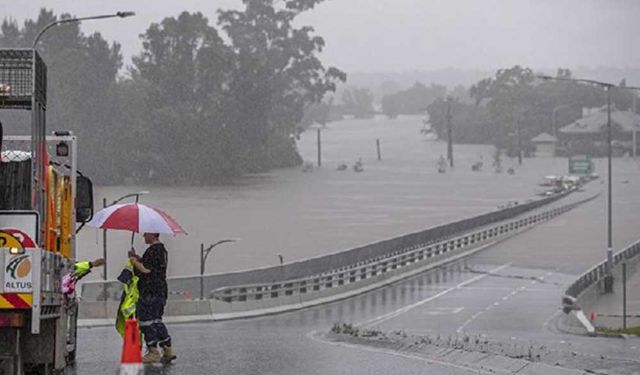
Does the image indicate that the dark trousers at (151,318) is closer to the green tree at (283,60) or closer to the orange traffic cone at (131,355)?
the orange traffic cone at (131,355)

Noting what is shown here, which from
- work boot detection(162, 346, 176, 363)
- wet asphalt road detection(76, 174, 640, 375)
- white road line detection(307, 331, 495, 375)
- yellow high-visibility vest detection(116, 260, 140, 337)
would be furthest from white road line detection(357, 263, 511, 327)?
yellow high-visibility vest detection(116, 260, 140, 337)

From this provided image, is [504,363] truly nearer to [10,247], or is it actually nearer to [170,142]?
[10,247]

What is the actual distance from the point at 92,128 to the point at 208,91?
1207 centimetres

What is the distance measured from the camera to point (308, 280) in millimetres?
43438

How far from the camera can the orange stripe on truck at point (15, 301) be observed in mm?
13070

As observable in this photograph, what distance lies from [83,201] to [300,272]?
110 ft

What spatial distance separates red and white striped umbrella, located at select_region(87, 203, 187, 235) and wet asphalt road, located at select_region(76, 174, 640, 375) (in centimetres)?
147

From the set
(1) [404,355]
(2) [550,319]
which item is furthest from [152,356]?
(2) [550,319]

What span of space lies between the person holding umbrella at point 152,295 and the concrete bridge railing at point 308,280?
39.6 ft

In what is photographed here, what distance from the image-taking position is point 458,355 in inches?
734

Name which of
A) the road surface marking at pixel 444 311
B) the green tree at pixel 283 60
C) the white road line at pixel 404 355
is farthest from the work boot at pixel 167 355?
the green tree at pixel 283 60

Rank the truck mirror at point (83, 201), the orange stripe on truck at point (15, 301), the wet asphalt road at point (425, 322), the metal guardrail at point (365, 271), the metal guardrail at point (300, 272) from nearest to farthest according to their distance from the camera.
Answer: the orange stripe on truck at point (15, 301), the truck mirror at point (83, 201), the wet asphalt road at point (425, 322), the metal guardrail at point (300, 272), the metal guardrail at point (365, 271)

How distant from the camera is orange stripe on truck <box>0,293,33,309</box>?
13070 mm

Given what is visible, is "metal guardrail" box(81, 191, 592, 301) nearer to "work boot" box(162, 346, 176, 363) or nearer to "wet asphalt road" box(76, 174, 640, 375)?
"wet asphalt road" box(76, 174, 640, 375)
